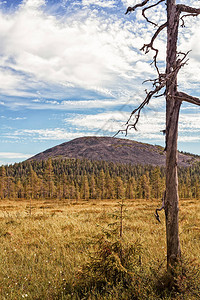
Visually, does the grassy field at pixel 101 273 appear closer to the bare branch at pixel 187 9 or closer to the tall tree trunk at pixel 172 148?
the tall tree trunk at pixel 172 148

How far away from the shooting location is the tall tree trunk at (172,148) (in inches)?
156

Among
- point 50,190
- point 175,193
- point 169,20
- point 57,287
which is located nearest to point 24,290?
point 57,287

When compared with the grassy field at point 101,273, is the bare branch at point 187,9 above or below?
above

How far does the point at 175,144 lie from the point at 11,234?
25.6 ft

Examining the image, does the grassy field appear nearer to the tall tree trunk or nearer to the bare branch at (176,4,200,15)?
the tall tree trunk

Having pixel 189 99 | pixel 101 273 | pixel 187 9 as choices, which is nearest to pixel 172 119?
pixel 189 99

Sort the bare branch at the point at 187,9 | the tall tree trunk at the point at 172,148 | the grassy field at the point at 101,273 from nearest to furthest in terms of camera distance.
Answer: the grassy field at the point at 101,273 → the tall tree trunk at the point at 172,148 → the bare branch at the point at 187,9

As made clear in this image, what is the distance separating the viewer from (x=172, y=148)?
401 cm

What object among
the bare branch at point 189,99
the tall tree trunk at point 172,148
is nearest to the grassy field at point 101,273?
the tall tree trunk at point 172,148

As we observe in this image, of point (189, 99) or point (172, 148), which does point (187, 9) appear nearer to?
point (189, 99)

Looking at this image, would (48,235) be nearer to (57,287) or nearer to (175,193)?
(57,287)

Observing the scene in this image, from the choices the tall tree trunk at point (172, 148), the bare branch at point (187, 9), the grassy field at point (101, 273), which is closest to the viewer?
the grassy field at point (101, 273)

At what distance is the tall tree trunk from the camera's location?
3965 mm

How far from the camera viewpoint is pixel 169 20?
13.7 ft
